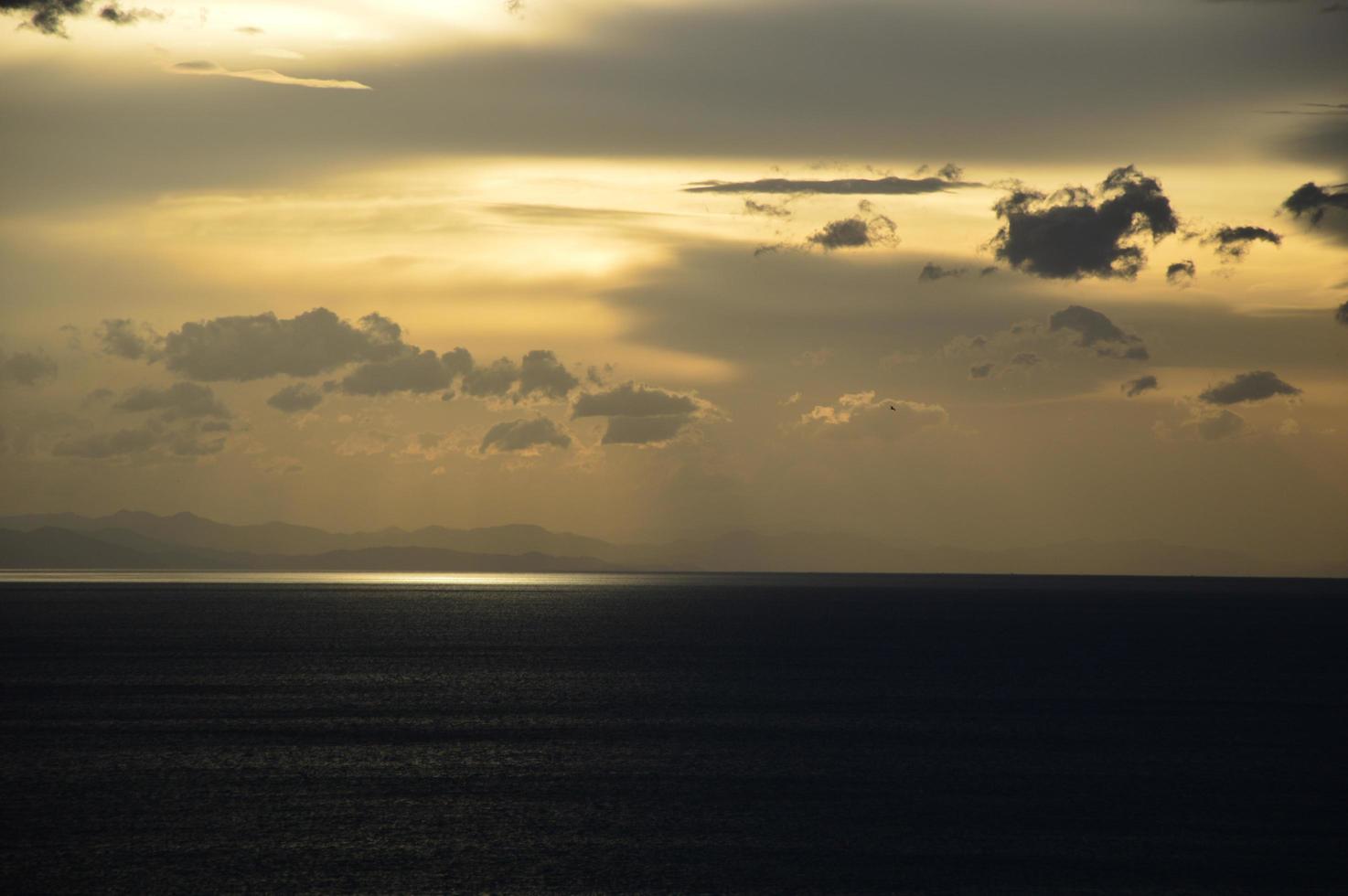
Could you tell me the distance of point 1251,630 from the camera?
633 ft

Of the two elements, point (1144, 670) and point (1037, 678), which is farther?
point (1144, 670)

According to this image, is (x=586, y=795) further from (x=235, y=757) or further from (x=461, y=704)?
(x=461, y=704)

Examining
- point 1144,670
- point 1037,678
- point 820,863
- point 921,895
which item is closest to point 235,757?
point 820,863

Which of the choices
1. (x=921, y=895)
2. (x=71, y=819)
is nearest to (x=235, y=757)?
(x=71, y=819)

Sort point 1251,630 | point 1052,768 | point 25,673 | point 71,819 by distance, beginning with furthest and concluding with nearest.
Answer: point 1251,630 → point 25,673 → point 1052,768 → point 71,819

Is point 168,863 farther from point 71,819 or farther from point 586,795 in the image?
point 586,795

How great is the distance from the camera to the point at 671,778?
6012 centimetres

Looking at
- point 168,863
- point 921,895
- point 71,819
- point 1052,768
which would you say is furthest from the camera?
point 1052,768

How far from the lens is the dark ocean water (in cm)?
4375

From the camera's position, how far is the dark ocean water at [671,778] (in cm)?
4375

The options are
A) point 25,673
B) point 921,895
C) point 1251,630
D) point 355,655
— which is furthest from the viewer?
point 1251,630

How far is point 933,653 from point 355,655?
60.2m

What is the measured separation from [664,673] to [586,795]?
183 ft

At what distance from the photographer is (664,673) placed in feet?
366
